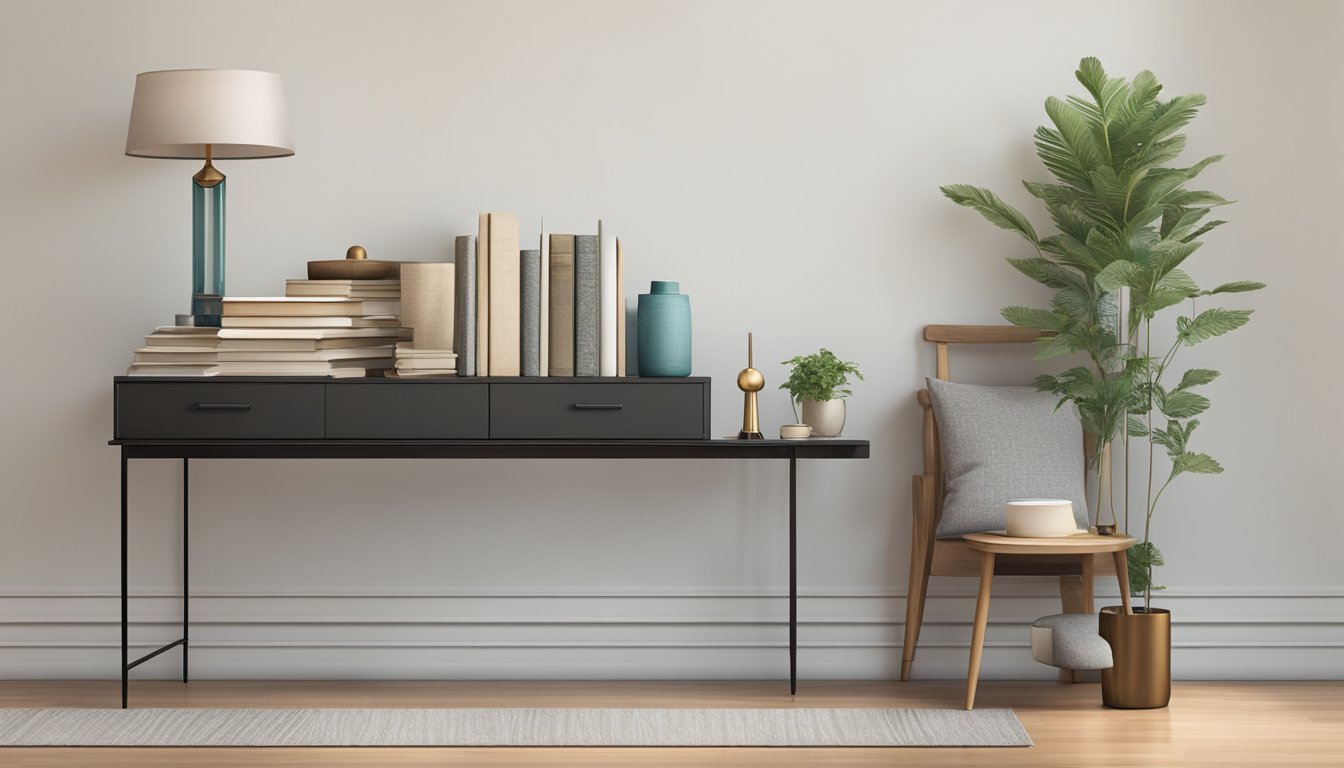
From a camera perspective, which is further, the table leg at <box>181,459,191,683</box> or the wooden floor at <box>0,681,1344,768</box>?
the table leg at <box>181,459,191,683</box>

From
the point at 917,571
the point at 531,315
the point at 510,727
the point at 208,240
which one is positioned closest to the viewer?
the point at 510,727

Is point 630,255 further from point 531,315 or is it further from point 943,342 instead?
point 943,342

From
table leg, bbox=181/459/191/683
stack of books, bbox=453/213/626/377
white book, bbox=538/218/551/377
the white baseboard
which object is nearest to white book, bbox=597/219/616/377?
stack of books, bbox=453/213/626/377

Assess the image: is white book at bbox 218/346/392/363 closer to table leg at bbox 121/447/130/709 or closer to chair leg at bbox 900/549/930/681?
table leg at bbox 121/447/130/709

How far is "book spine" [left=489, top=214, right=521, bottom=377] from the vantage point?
322 centimetres

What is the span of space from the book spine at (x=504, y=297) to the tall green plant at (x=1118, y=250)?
1.18 metres

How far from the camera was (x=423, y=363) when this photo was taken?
3.21 m

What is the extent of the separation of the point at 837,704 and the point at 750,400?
2.66 ft

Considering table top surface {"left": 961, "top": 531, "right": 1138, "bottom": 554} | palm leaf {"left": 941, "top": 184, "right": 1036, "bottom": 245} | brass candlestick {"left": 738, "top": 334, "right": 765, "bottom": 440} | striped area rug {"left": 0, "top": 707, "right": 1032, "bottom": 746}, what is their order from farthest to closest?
palm leaf {"left": 941, "top": 184, "right": 1036, "bottom": 245} < brass candlestick {"left": 738, "top": 334, "right": 765, "bottom": 440} < table top surface {"left": 961, "top": 531, "right": 1138, "bottom": 554} < striped area rug {"left": 0, "top": 707, "right": 1032, "bottom": 746}

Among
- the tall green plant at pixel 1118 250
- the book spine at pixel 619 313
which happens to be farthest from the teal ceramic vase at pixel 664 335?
the tall green plant at pixel 1118 250

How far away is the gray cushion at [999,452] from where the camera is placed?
132 inches

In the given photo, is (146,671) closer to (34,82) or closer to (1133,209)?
(34,82)

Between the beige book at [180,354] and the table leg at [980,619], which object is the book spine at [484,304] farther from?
the table leg at [980,619]

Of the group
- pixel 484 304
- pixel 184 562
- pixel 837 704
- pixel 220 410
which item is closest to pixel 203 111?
pixel 220 410
